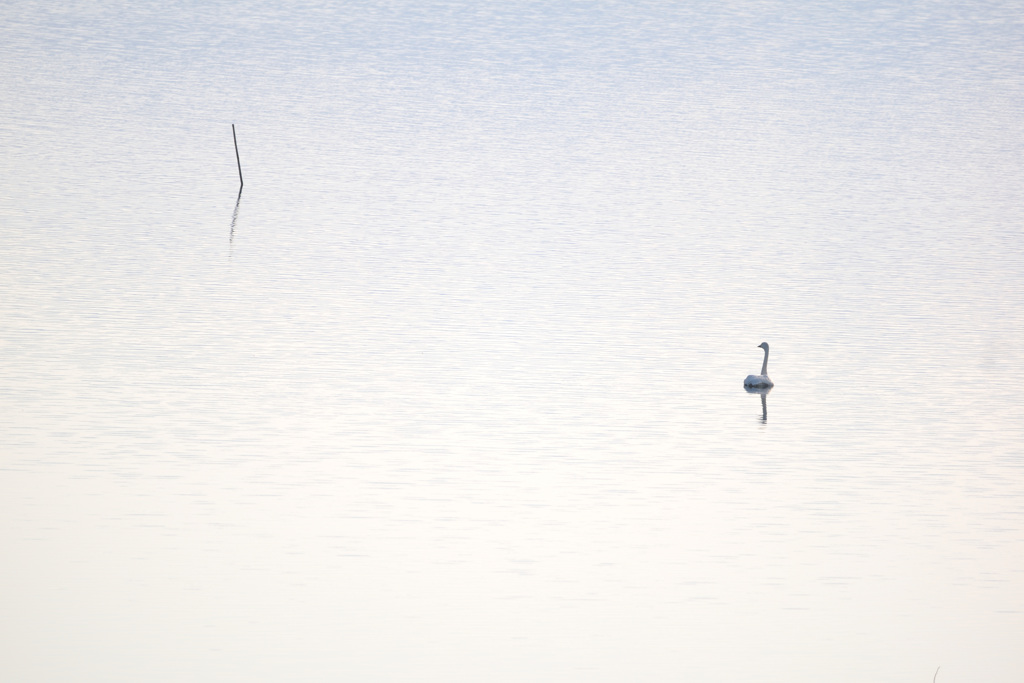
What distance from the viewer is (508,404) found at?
17234 mm

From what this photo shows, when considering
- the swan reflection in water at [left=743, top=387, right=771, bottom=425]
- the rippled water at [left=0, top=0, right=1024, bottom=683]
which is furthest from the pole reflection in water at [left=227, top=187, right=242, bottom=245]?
the swan reflection in water at [left=743, top=387, right=771, bottom=425]

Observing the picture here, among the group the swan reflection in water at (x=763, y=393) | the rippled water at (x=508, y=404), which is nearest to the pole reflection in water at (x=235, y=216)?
the rippled water at (x=508, y=404)

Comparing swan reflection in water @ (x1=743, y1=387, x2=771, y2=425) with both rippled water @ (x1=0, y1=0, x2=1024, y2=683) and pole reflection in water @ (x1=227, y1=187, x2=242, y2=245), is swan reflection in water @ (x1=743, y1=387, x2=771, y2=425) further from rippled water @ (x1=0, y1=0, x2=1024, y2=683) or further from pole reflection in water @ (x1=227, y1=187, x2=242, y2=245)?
pole reflection in water @ (x1=227, y1=187, x2=242, y2=245)

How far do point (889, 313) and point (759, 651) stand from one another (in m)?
14.7

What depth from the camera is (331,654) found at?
9836mm

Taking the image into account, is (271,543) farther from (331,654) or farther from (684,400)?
(684,400)

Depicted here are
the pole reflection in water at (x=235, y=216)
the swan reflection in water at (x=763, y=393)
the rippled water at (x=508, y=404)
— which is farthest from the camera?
the pole reflection in water at (x=235, y=216)

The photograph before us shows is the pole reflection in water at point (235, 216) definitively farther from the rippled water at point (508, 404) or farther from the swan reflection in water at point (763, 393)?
the swan reflection in water at point (763, 393)

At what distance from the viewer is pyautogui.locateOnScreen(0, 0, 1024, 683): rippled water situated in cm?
1041

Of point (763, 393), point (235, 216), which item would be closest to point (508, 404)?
point (763, 393)

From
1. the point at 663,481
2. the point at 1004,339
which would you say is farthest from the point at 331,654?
the point at 1004,339

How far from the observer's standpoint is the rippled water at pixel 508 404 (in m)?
10.4

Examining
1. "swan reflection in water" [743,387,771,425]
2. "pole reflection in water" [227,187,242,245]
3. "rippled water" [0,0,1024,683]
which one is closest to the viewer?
"rippled water" [0,0,1024,683]

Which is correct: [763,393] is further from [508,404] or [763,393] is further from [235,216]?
[235,216]
